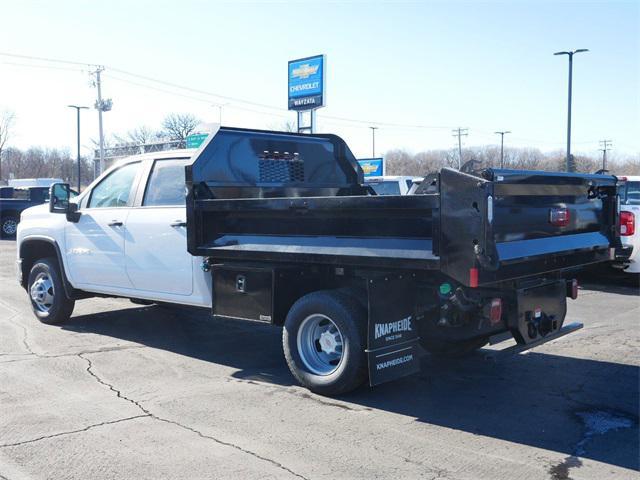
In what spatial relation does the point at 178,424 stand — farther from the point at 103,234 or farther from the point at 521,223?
the point at 103,234

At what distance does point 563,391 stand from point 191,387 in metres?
3.19

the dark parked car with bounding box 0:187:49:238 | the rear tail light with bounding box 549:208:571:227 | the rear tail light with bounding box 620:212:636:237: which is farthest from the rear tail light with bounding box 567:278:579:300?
the dark parked car with bounding box 0:187:49:238

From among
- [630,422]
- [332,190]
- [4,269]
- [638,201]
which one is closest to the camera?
[630,422]

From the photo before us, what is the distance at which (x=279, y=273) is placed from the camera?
19.1 ft

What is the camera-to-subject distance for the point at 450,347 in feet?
20.9

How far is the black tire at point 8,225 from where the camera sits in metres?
26.1

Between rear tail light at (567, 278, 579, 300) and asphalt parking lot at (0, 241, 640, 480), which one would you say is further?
rear tail light at (567, 278, 579, 300)

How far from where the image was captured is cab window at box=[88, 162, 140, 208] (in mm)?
7562

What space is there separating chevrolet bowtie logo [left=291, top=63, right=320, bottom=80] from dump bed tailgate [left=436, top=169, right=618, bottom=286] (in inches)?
826

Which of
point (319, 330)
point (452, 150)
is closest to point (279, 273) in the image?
point (319, 330)

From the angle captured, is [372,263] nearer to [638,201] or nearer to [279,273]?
[279,273]

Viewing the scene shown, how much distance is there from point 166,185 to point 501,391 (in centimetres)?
400

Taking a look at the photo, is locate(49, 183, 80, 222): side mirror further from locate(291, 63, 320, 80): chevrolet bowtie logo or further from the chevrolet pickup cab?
locate(291, 63, 320, 80): chevrolet bowtie logo

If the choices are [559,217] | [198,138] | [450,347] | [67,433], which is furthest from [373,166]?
[67,433]
